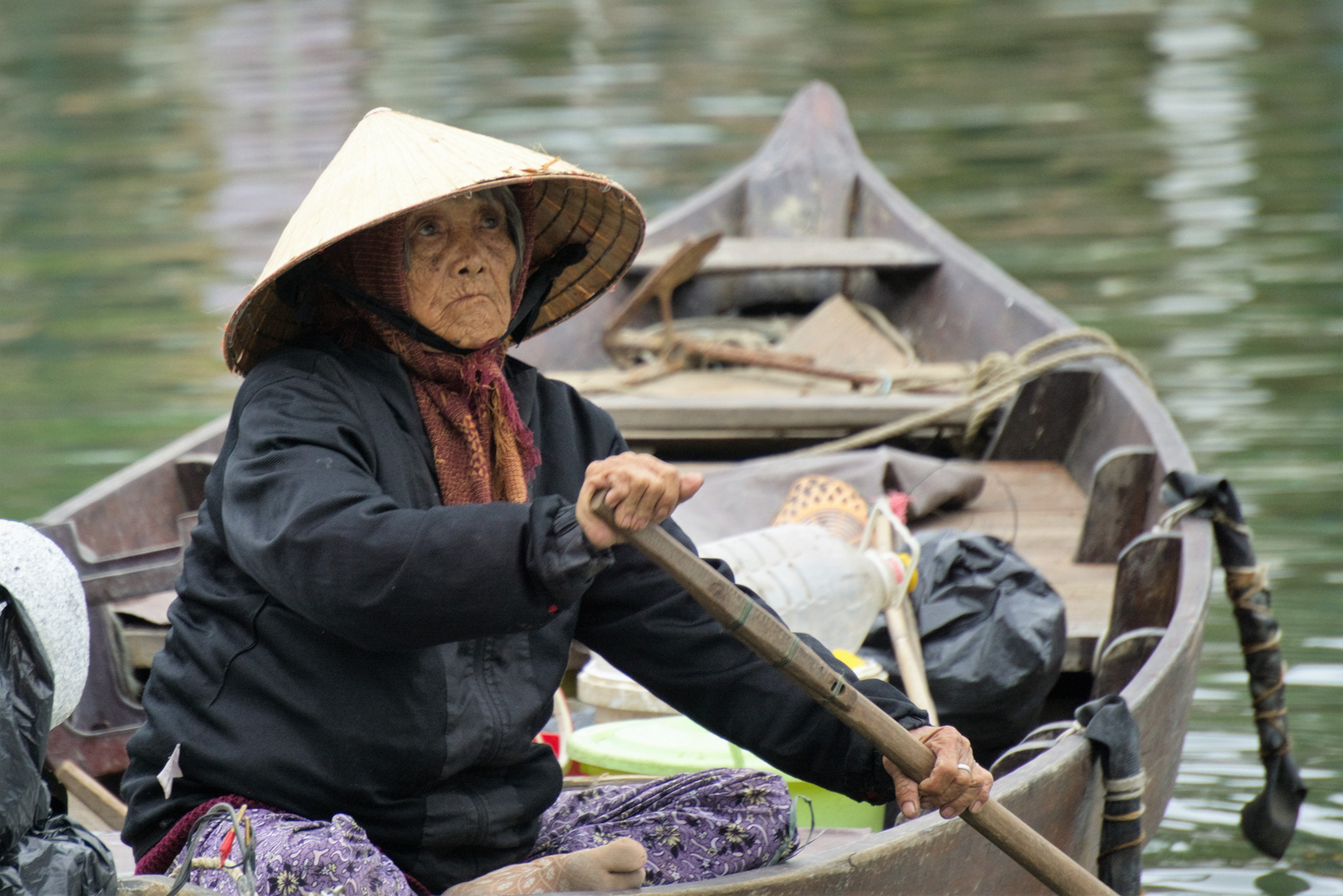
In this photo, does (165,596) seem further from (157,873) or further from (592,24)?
(592,24)

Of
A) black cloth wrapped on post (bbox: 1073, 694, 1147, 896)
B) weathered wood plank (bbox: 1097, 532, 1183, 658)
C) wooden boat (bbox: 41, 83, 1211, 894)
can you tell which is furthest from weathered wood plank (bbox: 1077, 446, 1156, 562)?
black cloth wrapped on post (bbox: 1073, 694, 1147, 896)

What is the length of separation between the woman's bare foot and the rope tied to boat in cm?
220

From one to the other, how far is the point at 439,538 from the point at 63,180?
11.5 metres

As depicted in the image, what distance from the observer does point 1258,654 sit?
3.30 m

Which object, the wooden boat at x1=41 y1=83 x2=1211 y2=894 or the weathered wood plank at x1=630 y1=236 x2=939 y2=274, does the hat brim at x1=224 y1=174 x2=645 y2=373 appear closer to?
the wooden boat at x1=41 y1=83 x2=1211 y2=894

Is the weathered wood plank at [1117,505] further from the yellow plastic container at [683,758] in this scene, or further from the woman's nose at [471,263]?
the woman's nose at [471,263]

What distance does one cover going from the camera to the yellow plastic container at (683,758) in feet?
7.64

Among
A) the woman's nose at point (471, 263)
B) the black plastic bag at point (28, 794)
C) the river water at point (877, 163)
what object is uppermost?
the woman's nose at point (471, 263)

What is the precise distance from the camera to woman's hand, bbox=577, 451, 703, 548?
1.48 meters

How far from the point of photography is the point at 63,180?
12.0 meters

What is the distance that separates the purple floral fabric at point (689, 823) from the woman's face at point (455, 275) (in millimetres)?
577

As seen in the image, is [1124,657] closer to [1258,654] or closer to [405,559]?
[1258,654]

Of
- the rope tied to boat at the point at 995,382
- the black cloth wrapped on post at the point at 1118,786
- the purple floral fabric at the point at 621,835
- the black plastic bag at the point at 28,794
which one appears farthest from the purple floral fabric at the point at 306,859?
the rope tied to boat at the point at 995,382

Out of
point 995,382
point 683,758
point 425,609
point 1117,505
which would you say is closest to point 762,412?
point 995,382
